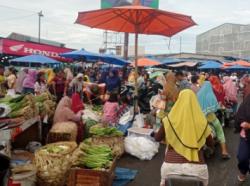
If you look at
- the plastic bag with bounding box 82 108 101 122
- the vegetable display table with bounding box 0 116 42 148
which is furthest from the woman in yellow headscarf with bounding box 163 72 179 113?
the vegetable display table with bounding box 0 116 42 148

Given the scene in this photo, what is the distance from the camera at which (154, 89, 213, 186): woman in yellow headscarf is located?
4.53 metres

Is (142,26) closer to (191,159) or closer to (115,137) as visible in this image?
(115,137)

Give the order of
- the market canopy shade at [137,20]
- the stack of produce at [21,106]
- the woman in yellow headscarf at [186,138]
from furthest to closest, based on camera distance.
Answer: the market canopy shade at [137,20] < the stack of produce at [21,106] < the woman in yellow headscarf at [186,138]

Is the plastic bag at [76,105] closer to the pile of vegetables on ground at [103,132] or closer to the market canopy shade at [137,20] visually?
the pile of vegetables on ground at [103,132]

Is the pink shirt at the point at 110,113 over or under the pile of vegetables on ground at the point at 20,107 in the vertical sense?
under

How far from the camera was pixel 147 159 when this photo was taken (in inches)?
342

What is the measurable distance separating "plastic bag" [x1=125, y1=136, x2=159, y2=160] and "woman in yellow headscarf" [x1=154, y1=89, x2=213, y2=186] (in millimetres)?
4055

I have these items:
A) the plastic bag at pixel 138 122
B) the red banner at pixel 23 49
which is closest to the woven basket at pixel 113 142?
the plastic bag at pixel 138 122

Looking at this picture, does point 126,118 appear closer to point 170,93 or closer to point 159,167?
point 170,93

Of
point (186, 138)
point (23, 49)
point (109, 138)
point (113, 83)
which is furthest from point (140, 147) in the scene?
point (23, 49)

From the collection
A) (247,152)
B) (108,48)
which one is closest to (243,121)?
(247,152)

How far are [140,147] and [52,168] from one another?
2907 millimetres

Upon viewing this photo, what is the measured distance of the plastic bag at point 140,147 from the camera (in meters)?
8.71

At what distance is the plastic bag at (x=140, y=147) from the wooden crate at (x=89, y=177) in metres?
2.79
